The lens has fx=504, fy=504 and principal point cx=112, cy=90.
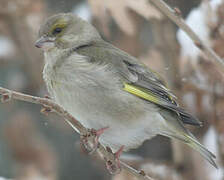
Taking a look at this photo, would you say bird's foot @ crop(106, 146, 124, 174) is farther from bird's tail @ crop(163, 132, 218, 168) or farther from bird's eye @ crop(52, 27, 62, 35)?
bird's eye @ crop(52, 27, 62, 35)

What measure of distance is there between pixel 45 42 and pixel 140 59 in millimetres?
1514

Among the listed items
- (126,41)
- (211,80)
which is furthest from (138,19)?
(211,80)

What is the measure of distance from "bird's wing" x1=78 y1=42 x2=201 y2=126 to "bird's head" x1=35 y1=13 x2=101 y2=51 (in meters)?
0.29

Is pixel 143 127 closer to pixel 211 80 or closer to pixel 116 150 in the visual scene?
pixel 116 150

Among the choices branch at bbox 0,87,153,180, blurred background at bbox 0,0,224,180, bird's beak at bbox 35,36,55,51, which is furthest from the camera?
blurred background at bbox 0,0,224,180

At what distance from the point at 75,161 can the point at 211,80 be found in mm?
2661

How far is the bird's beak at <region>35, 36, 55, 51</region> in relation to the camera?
4211mm

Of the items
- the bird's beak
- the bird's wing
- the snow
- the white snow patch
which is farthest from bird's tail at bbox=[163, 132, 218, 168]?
the white snow patch

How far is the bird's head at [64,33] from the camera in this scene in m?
4.26

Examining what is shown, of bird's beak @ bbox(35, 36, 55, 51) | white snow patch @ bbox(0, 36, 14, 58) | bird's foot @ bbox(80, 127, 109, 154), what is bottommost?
bird's foot @ bbox(80, 127, 109, 154)

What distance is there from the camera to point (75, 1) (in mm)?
7145

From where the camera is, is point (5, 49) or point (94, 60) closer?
point (94, 60)

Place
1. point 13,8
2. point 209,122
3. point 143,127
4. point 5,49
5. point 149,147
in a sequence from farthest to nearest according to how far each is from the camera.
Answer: point 5,49
point 149,147
point 13,8
point 209,122
point 143,127

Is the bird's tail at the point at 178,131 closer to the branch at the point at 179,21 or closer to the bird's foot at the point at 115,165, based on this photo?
the bird's foot at the point at 115,165
